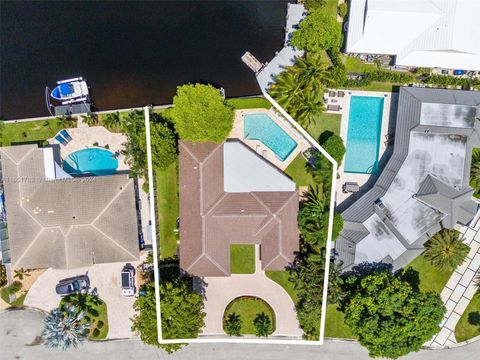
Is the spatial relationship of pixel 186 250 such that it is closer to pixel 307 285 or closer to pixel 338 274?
pixel 307 285

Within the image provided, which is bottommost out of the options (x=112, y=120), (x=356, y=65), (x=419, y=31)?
(x=112, y=120)

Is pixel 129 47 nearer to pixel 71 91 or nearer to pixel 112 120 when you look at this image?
pixel 71 91

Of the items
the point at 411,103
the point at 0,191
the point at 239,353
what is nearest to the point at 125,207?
the point at 0,191

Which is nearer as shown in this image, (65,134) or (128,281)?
(128,281)

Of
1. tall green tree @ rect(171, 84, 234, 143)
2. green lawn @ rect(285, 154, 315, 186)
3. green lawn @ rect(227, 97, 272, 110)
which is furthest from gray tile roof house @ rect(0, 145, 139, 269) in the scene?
green lawn @ rect(285, 154, 315, 186)

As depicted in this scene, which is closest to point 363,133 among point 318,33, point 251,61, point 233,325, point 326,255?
point 318,33

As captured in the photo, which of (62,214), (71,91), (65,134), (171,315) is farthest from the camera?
(71,91)
